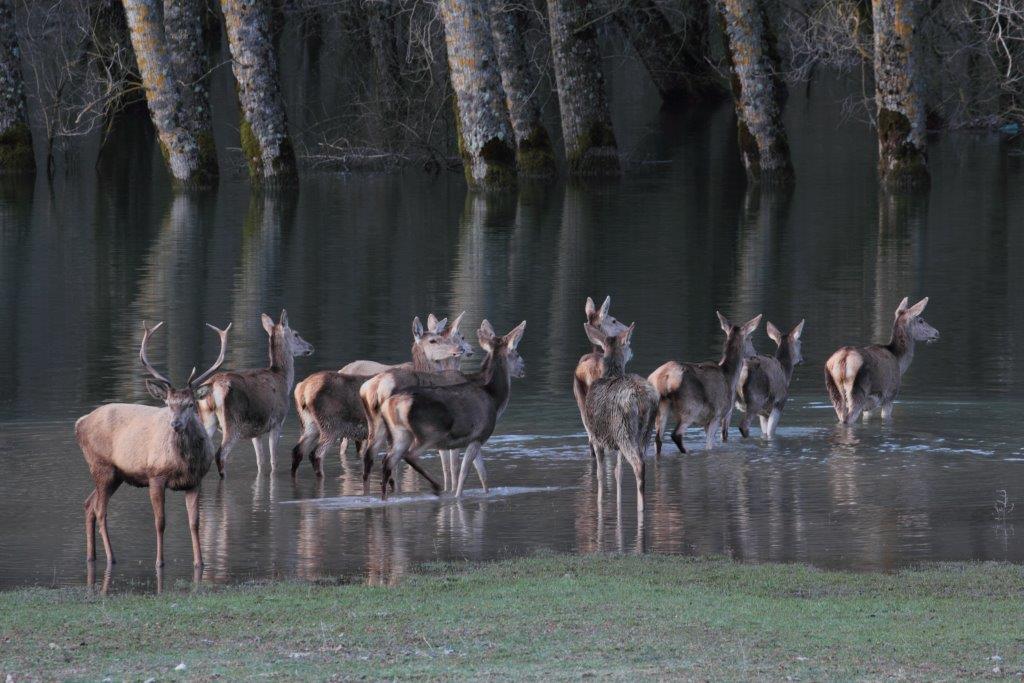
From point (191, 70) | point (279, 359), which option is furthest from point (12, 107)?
point (279, 359)

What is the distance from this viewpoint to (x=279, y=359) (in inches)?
610

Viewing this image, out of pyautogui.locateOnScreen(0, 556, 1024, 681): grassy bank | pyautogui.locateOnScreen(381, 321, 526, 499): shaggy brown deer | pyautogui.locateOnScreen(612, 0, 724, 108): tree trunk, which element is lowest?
pyautogui.locateOnScreen(0, 556, 1024, 681): grassy bank

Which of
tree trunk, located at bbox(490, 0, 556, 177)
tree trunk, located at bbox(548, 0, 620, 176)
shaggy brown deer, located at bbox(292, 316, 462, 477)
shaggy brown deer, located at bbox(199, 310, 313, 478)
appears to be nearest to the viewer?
shaggy brown deer, located at bbox(199, 310, 313, 478)

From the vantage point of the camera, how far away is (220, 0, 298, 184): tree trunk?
128 feet

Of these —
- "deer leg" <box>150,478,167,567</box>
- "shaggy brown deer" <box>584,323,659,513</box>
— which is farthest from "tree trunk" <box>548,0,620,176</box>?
"deer leg" <box>150,478,167,567</box>

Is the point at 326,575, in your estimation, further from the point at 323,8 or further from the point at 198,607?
the point at 323,8

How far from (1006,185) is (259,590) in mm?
33100

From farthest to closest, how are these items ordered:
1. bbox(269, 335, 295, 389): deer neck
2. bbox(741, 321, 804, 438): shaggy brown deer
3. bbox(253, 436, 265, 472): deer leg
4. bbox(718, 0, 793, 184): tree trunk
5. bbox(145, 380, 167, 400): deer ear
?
1. bbox(718, 0, 793, 184): tree trunk
2. bbox(741, 321, 804, 438): shaggy brown deer
3. bbox(269, 335, 295, 389): deer neck
4. bbox(253, 436, 265, 472): deer leg
5. bbox(145, 380, 167, 400): deer ear

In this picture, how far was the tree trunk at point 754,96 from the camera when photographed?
38844 mm

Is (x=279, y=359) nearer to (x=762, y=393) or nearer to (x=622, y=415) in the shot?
(x=622, y=415)

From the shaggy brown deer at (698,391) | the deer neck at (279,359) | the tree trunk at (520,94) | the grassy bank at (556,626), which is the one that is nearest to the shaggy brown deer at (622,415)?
the shaggy brown deer at (698,391)

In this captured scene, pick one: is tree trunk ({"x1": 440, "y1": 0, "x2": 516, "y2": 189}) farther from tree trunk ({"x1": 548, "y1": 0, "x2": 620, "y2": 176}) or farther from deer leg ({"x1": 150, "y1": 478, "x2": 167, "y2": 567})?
deer leg ({"x1": 150, "y1": 478, "x2": 167, "y2": 567})

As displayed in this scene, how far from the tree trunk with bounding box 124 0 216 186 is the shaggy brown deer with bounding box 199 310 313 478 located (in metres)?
24.9

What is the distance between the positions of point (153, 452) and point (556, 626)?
3123mm
